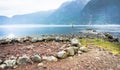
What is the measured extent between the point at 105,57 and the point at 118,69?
55.6 inches

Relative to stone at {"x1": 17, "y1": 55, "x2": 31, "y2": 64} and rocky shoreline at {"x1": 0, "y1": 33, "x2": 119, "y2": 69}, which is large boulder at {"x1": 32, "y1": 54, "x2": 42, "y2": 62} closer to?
rocky shoreline at {"x1": 0, "y1": 33, "x2": 119, "y2": 69}

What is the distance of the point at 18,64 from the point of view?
10.2 metres

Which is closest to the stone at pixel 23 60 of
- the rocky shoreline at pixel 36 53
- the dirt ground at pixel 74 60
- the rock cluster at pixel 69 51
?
the rocky shoreline at pixel 36 53

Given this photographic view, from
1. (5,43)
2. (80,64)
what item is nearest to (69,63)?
(80,64)

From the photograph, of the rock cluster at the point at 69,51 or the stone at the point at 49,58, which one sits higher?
the rock cluster at the point at 69,51

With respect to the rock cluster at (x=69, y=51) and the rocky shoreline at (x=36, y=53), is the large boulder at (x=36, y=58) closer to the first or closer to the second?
the rocky shoreline at (x=36, y=53)

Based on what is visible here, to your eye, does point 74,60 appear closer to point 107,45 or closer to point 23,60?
point 23,60

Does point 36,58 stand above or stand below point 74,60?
above

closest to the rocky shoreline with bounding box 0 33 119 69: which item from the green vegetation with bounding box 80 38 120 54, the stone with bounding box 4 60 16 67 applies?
the stone with bounding box 4 60 16 67

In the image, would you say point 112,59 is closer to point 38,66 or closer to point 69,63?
point 69,63

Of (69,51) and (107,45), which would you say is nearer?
(69,51)

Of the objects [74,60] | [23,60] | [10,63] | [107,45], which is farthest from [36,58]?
[107,45]

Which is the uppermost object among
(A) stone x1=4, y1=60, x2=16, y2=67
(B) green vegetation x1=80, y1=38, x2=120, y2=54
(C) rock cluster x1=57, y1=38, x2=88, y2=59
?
(C) rock cluster x1=57, y1=38, x2=88, y2=59

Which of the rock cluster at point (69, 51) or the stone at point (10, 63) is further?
the rock cluster at point (69, 51)
